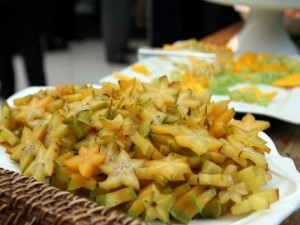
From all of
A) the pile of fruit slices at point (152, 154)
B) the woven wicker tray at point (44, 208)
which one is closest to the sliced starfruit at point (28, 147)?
the pile of fruit slices at point (152, 154)

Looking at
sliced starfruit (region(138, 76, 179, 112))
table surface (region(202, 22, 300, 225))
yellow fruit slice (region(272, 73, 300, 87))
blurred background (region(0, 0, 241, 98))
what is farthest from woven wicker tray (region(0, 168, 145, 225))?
blurred background (region(0, 0, 241, 98))

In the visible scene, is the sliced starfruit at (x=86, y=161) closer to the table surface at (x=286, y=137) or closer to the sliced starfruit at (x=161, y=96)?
the sliced starfruit at (x=161, y=96)

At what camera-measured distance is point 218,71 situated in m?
1.04

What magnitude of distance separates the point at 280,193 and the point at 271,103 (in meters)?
0.35

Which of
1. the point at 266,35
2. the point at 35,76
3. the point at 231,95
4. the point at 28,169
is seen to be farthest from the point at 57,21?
the point at 28,169

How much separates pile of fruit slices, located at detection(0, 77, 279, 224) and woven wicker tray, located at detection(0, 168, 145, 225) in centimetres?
8

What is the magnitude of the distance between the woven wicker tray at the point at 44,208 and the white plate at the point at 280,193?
124mm

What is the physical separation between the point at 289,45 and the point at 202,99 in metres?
0.69

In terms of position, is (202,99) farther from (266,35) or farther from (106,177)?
(266,35)

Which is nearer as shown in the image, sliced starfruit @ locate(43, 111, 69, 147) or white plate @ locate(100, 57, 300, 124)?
sliced starfruit @ locate(43, 111, 69, 147)

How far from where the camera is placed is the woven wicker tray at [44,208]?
395mm

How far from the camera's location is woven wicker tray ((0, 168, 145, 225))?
1.30ft

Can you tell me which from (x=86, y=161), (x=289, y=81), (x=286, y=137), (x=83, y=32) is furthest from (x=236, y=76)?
(x=83, y=32)

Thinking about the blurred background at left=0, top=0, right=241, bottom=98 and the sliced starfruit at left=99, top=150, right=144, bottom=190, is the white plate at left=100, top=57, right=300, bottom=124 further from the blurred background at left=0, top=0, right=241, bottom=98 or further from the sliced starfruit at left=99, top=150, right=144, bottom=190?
the blurred background at left=0, top=0, right=241, bottom=98
